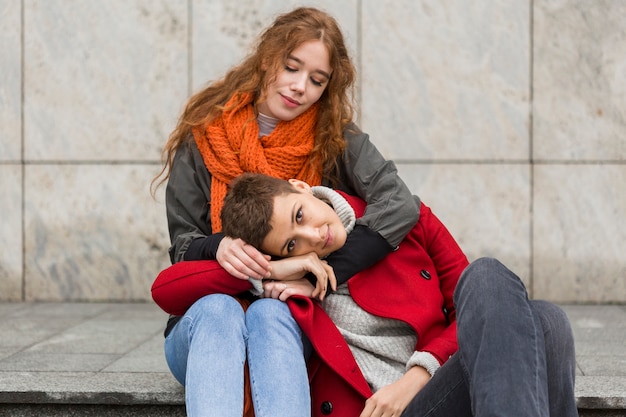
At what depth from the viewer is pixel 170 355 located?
113 inches

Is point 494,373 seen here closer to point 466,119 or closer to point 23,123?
point 466,119

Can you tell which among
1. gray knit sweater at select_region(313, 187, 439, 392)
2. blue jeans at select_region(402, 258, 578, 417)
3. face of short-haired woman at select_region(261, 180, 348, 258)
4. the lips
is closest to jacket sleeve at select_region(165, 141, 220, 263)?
the lips

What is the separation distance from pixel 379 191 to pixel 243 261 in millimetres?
664

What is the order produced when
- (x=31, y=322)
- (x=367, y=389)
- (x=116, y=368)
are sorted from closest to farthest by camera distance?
(x=367, y=389) < (x=116, y=368) < (x=31, y=322)

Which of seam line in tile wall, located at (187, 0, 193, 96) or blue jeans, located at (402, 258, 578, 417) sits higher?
seam line in tile wall, located at (187, 0, 193, 96)

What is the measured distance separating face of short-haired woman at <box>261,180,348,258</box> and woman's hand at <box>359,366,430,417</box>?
0.49 meters

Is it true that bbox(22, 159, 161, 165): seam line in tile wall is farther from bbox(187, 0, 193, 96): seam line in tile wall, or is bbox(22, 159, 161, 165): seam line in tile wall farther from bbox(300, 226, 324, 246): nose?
bbox(300, 226, 324, 246): nose

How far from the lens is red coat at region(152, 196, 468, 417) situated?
262cm

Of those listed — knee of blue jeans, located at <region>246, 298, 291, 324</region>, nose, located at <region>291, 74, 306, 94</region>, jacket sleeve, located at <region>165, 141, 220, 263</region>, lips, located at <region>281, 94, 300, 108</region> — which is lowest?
knee of blue jeans, located at <region>246, 298, 291, 324</region>

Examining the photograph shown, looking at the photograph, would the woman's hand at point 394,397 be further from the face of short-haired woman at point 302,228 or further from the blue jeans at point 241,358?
the face of short-haired woman at point 302,228

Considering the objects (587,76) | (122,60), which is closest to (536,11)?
(587,76)

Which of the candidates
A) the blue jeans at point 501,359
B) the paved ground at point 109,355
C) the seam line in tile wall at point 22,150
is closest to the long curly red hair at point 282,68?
the paved ground at point 109,355

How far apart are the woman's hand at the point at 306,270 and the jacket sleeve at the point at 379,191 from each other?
0.84 ft

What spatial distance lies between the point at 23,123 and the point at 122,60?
2.49 ft
